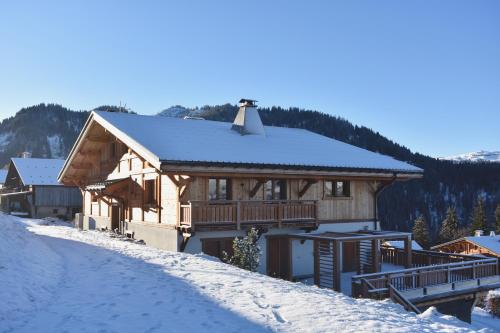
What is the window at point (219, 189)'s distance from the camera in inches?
737

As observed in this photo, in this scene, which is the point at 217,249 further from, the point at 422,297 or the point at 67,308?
the point at 67,308

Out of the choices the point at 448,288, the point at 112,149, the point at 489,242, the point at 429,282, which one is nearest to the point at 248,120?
the point at 112,149

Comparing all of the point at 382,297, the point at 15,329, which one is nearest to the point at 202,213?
the point at 382,297

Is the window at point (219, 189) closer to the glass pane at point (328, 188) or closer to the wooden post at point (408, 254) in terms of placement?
the glass pane at point (328, 188)

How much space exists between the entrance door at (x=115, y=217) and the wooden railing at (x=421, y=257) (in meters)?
13.7

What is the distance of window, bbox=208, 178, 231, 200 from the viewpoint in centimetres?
1872

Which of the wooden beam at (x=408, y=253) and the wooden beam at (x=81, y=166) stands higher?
the wooden beam at (x=81, y=166)

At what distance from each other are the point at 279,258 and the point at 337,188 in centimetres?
447

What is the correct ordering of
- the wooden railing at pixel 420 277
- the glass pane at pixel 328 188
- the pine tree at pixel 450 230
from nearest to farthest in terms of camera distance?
the wooden railing at pixel 420 277 → the glass pane at pixel 328 188 → the pine tree at pixel 450 230

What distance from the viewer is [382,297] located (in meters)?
16.2

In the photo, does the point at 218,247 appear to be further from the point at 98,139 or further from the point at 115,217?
the point at 98,139

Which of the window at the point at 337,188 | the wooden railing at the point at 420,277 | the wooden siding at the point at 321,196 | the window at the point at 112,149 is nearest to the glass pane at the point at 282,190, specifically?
the wooden siding at the point at 321,196

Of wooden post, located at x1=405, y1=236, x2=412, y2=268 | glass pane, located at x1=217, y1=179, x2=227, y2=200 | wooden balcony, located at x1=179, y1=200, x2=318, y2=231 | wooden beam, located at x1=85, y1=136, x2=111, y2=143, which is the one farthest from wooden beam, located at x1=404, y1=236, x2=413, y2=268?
wooden beam, located at x1=85, y1=136, x2=111, y2=143

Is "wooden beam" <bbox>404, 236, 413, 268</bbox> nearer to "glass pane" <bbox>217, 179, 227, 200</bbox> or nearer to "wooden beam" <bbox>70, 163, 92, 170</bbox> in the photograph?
"glass pane" <bbox>217, 179, 227, 200</bbox>
